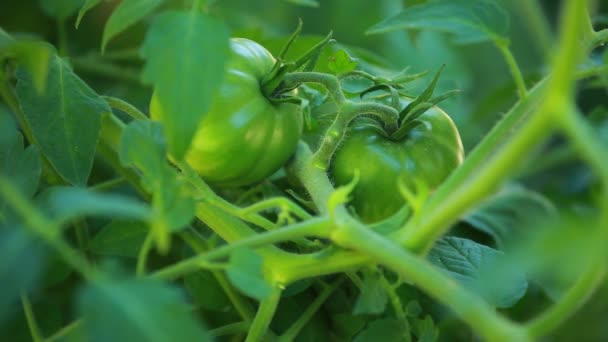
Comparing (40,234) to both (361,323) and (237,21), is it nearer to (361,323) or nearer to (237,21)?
(361,323)

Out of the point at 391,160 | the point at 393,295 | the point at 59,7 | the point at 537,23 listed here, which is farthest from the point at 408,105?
the point at 537,23

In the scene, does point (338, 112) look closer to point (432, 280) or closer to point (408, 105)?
point (408, 105)

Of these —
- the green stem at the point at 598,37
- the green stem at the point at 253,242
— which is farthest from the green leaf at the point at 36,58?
the green stem at the point at 598,37

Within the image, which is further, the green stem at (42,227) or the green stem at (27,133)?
the green stem at (27,133)

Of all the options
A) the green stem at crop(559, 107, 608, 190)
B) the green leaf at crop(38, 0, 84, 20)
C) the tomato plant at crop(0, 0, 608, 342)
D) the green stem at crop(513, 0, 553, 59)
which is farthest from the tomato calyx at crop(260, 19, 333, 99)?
the green stem at crop(513, 0, 553, 59)

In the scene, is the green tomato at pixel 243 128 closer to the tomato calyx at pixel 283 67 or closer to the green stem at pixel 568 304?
the tomato calyx at pixel 283 67

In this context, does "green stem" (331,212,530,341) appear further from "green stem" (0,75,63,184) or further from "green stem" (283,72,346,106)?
"green stem" (0,75,63,184)

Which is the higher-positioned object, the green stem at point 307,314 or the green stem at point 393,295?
the green stem at point 393,295
